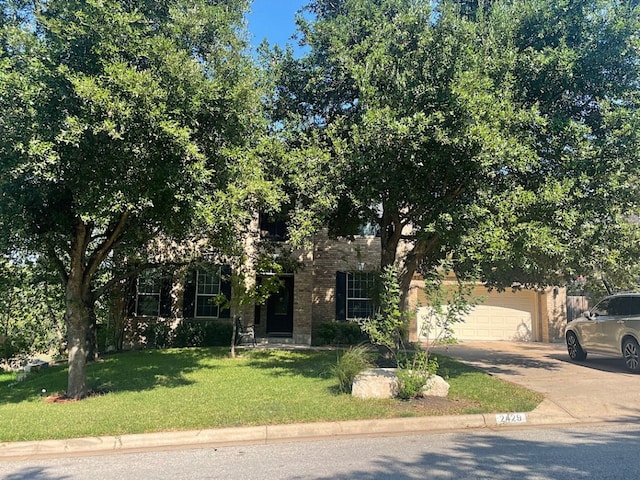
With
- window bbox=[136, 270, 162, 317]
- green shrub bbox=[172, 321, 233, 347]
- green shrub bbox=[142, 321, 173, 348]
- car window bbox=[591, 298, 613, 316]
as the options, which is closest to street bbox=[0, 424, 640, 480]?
car window bbox=[591, 298, 613, 316]

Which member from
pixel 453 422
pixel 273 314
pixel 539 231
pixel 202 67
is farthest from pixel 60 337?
pixel 539 231

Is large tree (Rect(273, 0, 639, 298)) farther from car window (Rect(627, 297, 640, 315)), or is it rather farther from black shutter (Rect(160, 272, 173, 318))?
black shutter (Rect(160, 272, 173, 318))

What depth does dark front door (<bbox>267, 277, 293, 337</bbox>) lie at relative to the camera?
18.7 metres

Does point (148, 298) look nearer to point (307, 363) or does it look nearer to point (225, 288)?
point (225, 288)

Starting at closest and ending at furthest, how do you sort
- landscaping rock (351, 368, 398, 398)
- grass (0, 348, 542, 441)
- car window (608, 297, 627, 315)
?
1. grass (0, 348, 542, 441)
2. landscaping rock (351, 368, 398, 398)
3. car window (608, 297, 627, 315)

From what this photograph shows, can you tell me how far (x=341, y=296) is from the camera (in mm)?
18672

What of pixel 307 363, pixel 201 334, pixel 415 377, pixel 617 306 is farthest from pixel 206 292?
pixel 617 306

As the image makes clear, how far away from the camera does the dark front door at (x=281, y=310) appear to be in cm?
1868

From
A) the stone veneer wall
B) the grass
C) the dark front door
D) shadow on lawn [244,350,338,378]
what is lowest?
the grass

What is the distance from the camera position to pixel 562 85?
944cm

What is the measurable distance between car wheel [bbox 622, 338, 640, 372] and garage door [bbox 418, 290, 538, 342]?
26.5 ft

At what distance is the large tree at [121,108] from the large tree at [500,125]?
2536 mm

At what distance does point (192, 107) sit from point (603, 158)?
7.15 meters

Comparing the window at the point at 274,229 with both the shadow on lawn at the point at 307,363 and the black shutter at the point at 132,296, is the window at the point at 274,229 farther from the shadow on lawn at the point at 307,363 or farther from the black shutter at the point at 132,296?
the black shutter at the point at 132,296
